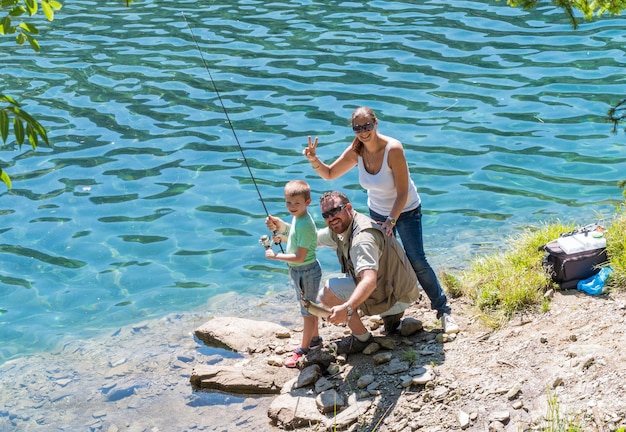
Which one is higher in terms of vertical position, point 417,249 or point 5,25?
point 5,25

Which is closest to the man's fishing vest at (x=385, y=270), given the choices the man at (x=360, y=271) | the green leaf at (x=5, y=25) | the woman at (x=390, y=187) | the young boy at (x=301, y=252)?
the man at (x=360, y=271)

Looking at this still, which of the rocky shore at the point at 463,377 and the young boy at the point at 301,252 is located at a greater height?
the young boy at the point at 301,252

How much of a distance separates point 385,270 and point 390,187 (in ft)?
2.05

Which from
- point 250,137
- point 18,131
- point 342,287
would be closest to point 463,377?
point 342,287

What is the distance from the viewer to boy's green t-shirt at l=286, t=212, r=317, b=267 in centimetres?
644

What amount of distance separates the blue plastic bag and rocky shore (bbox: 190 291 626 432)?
9 centimetres

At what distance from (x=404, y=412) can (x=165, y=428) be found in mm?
1845

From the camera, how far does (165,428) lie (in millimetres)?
6574

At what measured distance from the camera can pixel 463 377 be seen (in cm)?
607

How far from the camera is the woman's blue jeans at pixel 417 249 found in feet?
22.1

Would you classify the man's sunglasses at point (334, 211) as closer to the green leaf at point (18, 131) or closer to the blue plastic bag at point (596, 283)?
the blue plastic bag at point (596, 283)

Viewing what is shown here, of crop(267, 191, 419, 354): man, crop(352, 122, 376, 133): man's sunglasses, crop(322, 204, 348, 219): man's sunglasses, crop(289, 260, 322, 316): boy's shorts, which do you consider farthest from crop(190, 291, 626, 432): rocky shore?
crop(352, 122, 376, 133): man's sunglasses

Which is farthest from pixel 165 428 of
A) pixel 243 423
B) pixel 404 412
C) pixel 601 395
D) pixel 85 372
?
pixel 601 395

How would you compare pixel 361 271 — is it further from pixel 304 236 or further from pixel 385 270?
pixel 304 236
